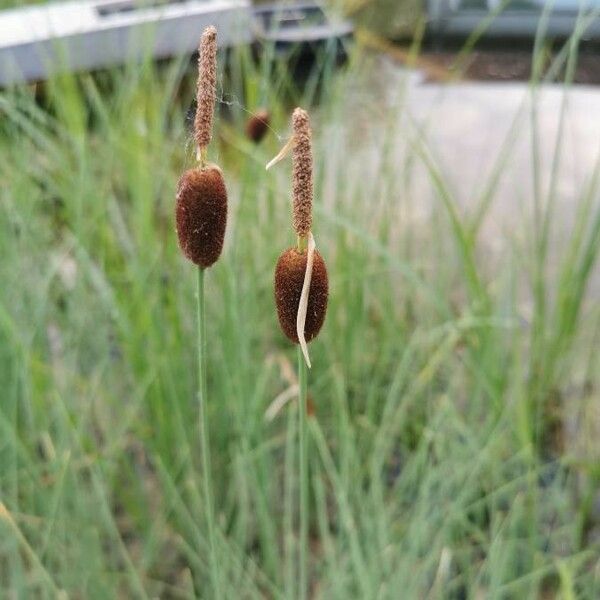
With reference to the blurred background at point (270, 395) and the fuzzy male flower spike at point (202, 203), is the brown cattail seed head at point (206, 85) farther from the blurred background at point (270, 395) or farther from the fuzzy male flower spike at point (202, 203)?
the blurred background at point (270, 395)

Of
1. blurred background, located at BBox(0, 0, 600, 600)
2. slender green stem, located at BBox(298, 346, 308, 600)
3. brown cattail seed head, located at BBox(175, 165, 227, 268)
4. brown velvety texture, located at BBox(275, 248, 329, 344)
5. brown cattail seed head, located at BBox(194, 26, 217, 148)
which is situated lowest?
blurred background, located at BBox(0, 0, 600, 600)

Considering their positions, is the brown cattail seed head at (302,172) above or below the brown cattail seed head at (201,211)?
above

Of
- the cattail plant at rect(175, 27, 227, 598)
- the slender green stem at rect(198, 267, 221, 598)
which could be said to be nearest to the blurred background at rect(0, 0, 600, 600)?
the slender green stem at rect(198, 267, 221, 598)

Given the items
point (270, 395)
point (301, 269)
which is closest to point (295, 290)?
point (301, 269)

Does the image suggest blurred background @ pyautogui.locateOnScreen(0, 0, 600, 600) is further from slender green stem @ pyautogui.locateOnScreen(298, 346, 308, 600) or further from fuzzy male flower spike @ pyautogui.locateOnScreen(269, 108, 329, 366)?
fuzzy male flower spike @ pyautogui.locateOnScreen(269, 108, 329, 366)

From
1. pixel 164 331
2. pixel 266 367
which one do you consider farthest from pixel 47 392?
pixel 266 367

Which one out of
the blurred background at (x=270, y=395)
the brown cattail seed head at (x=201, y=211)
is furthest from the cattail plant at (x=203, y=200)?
the blurred background at (x=270, y=395)
